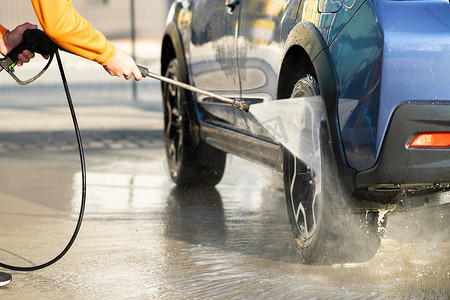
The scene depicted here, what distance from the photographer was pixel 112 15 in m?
29.0

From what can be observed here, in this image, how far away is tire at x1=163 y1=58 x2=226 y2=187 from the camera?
6.67 meters

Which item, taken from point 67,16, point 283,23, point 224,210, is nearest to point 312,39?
point 283,23

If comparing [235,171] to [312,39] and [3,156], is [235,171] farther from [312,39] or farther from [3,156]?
[312,39]

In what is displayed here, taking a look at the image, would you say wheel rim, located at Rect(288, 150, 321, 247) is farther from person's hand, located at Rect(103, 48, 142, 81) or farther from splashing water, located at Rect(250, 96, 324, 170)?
person's hand, located at Rect(103, 48, 142, 81)

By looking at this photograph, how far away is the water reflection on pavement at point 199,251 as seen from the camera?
4160mm

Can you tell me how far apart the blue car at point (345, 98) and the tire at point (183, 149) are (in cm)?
103

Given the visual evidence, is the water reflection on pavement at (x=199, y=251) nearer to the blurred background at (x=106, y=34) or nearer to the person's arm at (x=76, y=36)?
the person's arm at (x=76, y=36)

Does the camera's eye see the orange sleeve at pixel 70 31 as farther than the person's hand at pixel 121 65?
No

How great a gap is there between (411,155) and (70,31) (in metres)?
1.58

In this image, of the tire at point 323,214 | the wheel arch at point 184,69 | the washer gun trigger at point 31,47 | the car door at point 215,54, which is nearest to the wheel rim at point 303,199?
the tire at point 323,214

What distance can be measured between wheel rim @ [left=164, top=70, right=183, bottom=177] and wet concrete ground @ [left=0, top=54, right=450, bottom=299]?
8.7 inches

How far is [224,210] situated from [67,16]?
2.48 m

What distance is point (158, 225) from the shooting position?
222 inches

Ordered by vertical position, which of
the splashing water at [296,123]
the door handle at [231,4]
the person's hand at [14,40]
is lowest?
the splashing water at [296,123]
